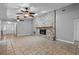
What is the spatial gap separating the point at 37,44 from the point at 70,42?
102 cm

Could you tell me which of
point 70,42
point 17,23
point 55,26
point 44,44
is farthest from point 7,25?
point 55,26

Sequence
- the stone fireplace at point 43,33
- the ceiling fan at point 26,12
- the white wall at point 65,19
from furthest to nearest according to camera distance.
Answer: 1. the white wall at point 65,19
2. the stone fireplace at point 43,33
3. the ceiling fan at point 26,12

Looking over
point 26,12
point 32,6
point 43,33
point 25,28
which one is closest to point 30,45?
point 25,28

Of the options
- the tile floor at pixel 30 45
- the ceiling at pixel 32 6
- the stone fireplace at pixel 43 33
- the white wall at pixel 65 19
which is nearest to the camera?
the ceiling at pixel 32 6

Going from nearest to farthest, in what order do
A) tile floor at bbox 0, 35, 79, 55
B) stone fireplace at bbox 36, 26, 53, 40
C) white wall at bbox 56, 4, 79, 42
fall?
1. tile floor at bbox 0, 35, 79, 55
2. stone fireplace at bbox 36, 26, 53, 40
3. white wall at bbox 56, 4, 79, 42

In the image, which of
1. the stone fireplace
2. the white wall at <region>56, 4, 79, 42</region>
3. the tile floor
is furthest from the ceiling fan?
the white wall at <region>56, 4, 79, 42</region>

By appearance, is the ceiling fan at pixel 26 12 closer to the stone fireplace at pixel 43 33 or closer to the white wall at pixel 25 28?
the white wall at pixel 25 28

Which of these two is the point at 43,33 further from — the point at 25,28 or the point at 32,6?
the point at 32,6

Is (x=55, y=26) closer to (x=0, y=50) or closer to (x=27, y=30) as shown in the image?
(x=27, y=30)

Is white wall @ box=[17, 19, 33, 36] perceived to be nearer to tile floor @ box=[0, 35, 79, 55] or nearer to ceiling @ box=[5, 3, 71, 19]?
tile floor @ box=[0, 35, 79, 55]

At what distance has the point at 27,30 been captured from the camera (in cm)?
339

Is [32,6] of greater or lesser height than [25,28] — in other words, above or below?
above

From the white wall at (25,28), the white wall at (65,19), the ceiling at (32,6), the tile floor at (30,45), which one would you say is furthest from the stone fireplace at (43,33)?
the ceiling at (32,6)
